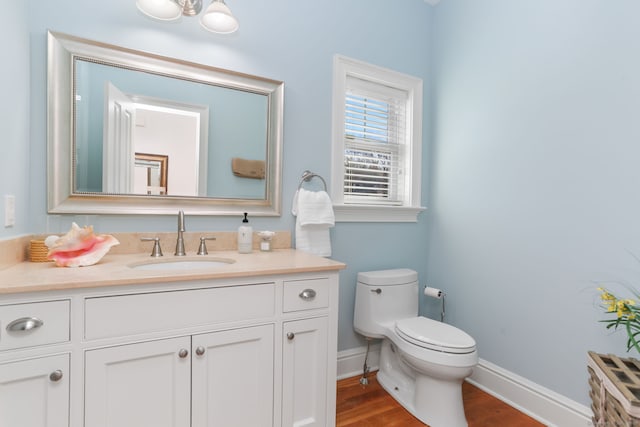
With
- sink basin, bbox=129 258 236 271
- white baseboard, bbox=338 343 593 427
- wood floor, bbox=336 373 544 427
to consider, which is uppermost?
sink basin, bbox=129 258 236 271

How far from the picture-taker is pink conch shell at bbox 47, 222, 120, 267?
3.85 ft

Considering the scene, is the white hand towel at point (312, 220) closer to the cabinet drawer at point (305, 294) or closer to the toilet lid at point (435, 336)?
the cabinet drawer at point (305, 294)

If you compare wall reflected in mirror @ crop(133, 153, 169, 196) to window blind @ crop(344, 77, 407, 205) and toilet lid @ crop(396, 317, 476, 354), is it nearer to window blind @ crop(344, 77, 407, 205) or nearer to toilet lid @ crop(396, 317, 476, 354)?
window blind @ crop(344, 77, 407, 205)

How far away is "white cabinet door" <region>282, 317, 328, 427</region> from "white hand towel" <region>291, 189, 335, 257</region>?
0.55 metres

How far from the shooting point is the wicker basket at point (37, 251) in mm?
1250

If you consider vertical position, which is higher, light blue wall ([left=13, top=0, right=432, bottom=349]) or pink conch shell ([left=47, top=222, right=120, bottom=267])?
light blue wall ([left=13, top=0, right=432, bottom=349])

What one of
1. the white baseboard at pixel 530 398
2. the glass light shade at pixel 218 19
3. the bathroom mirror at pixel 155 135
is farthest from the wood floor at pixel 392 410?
the glass light shade at pixel 218 19

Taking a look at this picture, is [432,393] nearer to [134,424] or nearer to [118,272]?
[134,424]

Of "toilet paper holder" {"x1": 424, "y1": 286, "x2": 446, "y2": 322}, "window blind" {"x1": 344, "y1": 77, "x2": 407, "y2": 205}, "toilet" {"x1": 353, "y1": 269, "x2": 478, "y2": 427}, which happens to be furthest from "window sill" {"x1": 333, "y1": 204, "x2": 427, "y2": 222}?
"toilet paper holder" {"x1": 424, "y1": 286, "x2": 446, "y2": 322}

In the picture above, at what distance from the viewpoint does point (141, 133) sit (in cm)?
154

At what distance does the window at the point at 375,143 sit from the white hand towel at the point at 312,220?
17 cm

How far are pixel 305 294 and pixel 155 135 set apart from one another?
42.1 inches

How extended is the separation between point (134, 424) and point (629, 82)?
2.40 m

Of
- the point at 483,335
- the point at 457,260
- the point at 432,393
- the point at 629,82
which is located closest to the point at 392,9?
the point at 629,82
